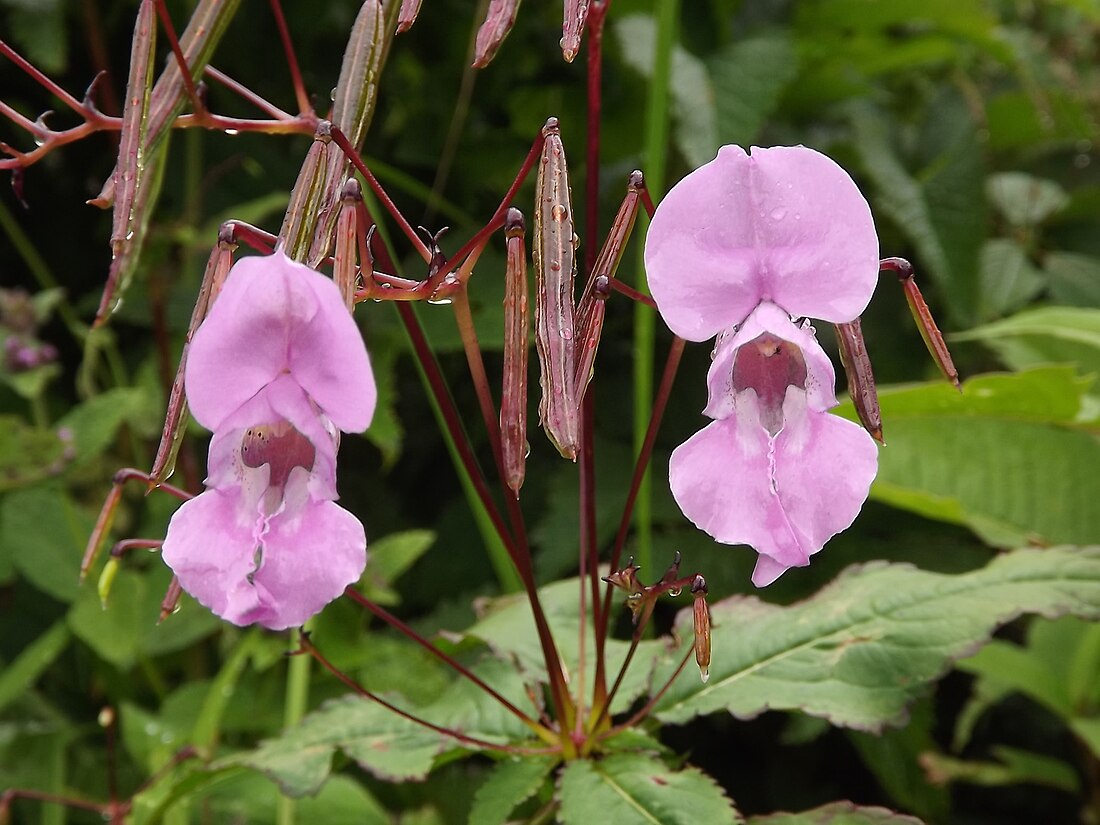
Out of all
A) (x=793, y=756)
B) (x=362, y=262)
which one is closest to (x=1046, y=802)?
(x=793, y=756)

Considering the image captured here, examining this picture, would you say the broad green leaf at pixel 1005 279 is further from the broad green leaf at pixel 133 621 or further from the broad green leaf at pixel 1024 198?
the broad green leaf at pixel 133 621

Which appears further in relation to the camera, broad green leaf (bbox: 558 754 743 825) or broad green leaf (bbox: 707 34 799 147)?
broad green leaf (bbox: 707 34 799 147)

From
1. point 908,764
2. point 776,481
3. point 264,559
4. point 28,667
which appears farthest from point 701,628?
point 28,667

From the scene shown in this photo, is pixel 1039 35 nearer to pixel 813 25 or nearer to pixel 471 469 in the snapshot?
pixel 813 25

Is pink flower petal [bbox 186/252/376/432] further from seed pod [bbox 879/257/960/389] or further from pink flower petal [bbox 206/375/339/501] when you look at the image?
seed pod [bbox 879/257/960/389]

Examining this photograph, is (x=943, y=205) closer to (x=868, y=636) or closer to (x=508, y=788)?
(x=868, y=636)

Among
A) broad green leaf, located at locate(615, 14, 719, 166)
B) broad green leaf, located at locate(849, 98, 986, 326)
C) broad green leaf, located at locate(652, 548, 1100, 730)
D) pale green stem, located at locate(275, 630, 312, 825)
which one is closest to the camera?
broad green leaf, located at locate(652, 548, 1100, 730)

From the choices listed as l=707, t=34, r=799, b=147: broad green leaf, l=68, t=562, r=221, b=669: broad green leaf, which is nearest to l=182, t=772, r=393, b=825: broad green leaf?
l=68, t=562, r=221, b=669: broad green leaf

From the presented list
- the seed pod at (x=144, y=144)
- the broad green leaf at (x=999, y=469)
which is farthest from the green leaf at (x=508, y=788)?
the broad green leaf at (x=999, y=469)
